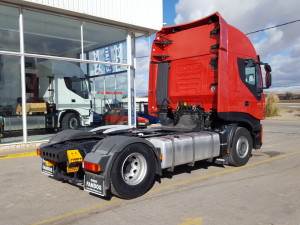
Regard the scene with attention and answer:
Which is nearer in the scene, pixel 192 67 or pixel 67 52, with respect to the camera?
pixel 192 67

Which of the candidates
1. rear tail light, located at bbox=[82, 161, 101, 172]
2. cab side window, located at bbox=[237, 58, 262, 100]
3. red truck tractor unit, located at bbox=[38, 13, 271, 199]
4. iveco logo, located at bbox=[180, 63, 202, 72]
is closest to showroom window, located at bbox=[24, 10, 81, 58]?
red truck tractor unit, located at bbox=[38, 13, 271, 199]

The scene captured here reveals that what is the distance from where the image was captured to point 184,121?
22.6ft

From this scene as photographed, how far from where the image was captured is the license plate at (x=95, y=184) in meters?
3.96

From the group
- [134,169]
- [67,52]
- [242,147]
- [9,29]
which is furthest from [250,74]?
[9,29]

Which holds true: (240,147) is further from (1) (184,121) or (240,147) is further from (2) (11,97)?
(2) (11,97)

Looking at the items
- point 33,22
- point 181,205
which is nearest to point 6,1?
point 33,22

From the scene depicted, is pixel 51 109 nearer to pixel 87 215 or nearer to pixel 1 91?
pixel 1 91

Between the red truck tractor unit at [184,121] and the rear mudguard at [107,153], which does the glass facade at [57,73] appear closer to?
the red truck tractor unit at [184,121]

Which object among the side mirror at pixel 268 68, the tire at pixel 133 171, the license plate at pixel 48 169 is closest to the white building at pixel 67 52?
the license plate at pixel 48 169

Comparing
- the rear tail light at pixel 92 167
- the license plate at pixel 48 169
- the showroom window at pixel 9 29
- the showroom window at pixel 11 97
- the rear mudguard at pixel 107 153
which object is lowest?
the license plate at pixel 48 169

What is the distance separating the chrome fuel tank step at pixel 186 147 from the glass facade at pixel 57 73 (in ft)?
21.4

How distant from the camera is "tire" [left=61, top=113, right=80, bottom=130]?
37.8ft

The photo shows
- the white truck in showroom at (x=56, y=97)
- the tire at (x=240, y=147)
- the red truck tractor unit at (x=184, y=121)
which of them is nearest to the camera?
the red truck tractor unit at (x=184, y=121)

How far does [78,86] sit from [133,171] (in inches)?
330
